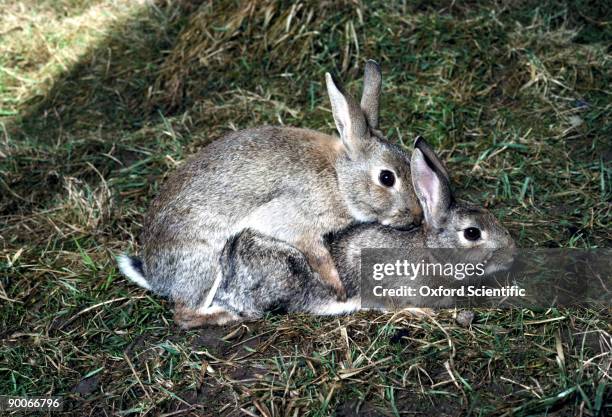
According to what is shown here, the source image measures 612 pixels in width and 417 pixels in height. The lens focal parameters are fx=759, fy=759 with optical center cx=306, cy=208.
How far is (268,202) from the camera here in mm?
5012

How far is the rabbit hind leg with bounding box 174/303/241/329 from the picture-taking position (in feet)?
16.4

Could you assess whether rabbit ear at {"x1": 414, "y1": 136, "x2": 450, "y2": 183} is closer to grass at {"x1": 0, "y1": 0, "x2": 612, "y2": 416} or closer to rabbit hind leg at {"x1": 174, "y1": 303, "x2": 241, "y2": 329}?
grass at {"x1": 0, "y1": 0, "x2": 612, "y2": 416}

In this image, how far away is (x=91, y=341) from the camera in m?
5.04

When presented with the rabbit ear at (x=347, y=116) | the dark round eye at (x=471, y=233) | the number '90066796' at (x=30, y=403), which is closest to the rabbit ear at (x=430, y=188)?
the dark round eye at (x=471, y=233)

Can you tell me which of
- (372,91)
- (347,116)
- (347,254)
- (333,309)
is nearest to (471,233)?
(347,254)

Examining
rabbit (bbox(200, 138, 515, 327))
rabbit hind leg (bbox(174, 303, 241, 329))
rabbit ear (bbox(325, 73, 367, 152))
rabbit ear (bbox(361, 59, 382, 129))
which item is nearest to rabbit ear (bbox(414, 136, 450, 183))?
rabbit (bbox(200, 138, 515, 327))

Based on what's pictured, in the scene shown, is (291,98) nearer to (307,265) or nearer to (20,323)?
(307,265)

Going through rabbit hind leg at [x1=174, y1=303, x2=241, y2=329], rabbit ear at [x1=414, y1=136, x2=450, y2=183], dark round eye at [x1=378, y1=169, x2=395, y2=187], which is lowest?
rabbit hind leg at [x1=174, y1=303, x2=241, y2=329]

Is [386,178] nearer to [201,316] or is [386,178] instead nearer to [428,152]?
[428,152]

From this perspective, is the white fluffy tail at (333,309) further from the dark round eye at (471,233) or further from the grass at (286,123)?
the dark round eye at (471,233)

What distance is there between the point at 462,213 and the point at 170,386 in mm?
2124

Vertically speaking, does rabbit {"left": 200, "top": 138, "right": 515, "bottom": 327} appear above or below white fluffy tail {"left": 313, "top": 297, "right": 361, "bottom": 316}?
above

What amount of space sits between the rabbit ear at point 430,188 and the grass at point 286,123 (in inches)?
27.4

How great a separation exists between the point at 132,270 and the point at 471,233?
2313 millimetres
